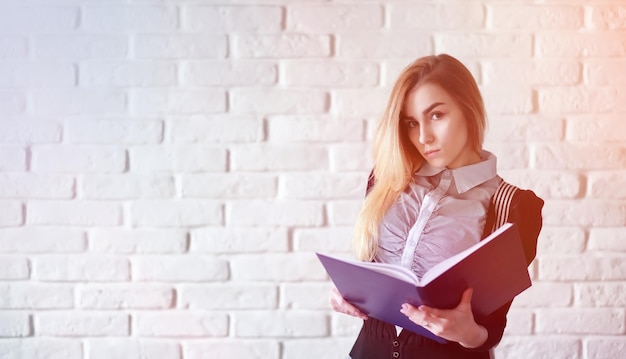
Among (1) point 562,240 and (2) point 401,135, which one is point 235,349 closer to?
(2) point 401,135

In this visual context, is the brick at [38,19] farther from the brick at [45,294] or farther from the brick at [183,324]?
the brick at [183,324]

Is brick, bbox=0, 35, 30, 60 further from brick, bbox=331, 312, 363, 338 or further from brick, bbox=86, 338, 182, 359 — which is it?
brick, bbox=331, 312, 363, 338

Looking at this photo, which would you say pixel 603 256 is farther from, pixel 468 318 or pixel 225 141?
pixel 225 141

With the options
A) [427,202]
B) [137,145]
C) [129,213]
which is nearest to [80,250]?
[129,213]

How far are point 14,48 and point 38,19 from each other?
A: 89 millimetres

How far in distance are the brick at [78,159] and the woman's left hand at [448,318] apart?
79cm

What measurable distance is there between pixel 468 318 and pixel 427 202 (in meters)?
0.23

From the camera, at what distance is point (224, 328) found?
54.5 inches

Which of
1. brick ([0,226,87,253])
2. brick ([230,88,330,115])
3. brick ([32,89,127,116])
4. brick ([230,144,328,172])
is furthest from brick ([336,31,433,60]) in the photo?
brick ([0,226,87,253])

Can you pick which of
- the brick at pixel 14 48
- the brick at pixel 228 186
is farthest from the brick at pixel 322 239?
the brick at pixel 14 48

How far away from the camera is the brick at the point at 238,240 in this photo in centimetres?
137

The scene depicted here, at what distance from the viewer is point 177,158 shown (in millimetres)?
1363

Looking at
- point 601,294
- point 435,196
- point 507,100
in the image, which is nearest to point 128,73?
point 435,196

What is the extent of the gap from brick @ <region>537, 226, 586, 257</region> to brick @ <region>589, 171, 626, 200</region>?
95 mm
